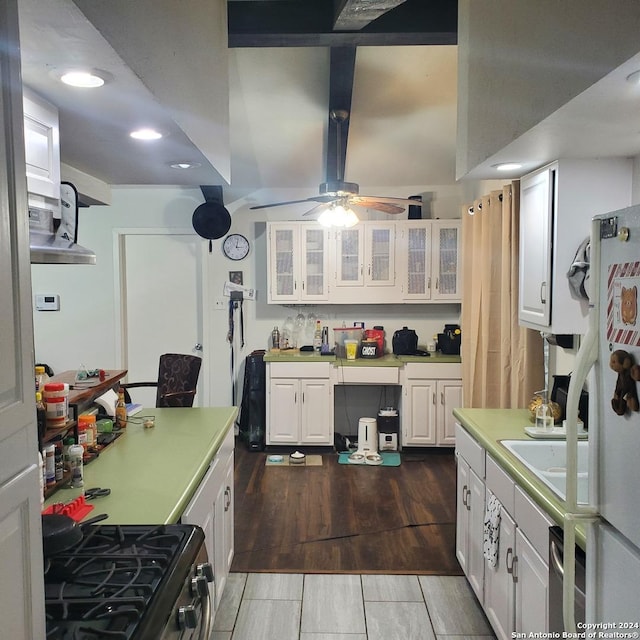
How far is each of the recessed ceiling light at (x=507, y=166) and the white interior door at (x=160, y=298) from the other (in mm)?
3570

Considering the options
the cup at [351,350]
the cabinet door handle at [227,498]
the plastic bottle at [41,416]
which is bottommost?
the cabinet door handle at [227,498]

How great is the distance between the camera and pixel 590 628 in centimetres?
138

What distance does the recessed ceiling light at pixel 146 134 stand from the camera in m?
1.90

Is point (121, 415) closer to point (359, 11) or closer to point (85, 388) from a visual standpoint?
point (85, 388)

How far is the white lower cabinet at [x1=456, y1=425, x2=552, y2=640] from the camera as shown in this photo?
6.07ft

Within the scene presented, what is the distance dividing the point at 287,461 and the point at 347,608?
216cm

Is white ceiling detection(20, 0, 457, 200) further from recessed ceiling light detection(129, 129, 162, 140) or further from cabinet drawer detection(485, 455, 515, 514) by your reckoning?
cabinet drawer detection(485, 455, 515, 514)

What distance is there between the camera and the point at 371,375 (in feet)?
16.2

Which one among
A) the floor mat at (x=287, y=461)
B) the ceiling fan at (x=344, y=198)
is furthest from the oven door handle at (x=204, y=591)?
the floor mat at (x=287, y=461)

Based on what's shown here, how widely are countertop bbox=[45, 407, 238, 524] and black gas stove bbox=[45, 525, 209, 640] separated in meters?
0.16

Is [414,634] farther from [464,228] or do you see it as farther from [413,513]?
[464,228]

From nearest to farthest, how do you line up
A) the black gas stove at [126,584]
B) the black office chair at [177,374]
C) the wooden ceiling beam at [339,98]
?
the black gas stove at [126,584]
the wooden ceiling beam at [339,98]
the black office chair at [177,374]

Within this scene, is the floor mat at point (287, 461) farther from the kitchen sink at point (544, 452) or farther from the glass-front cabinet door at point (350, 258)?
the kitchen sink at point (544, 452)

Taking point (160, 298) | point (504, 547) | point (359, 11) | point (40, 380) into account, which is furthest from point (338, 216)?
point (160, 298)
